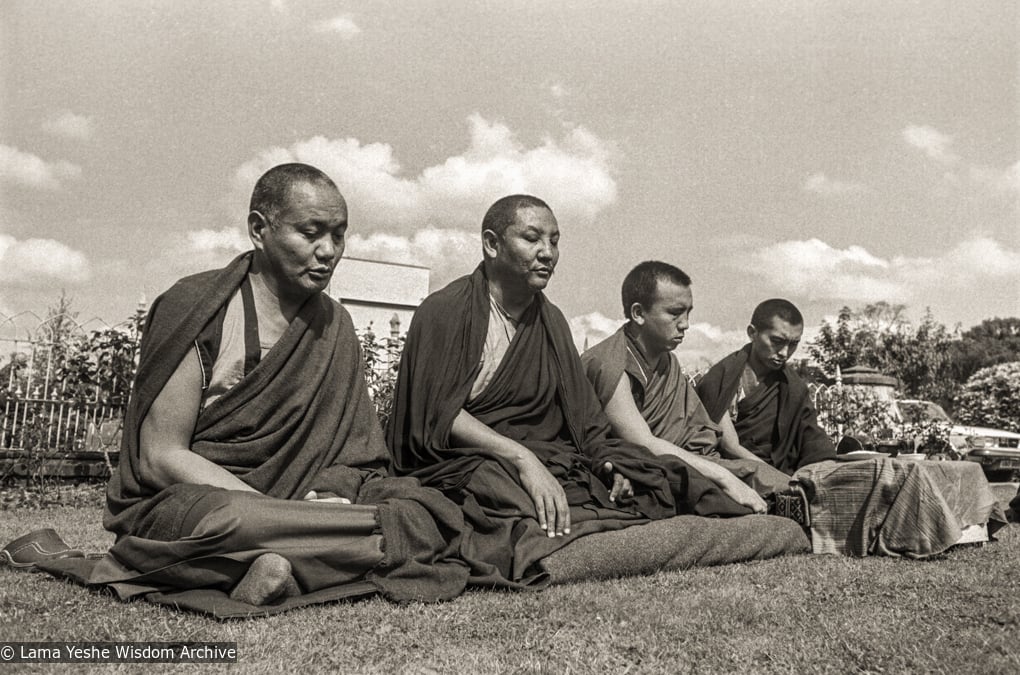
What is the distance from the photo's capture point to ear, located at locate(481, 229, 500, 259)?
207 inches

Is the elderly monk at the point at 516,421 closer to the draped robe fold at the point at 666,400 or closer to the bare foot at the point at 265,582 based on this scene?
the draped robe fold at the point at 666,400

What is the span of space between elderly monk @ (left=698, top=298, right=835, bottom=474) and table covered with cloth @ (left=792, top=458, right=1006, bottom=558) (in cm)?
125

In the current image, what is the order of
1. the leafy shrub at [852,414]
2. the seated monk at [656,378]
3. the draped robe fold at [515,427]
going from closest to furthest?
1. the draped robe fold at [515,427]
2. the seated monk at [656,378]
3. the leafy shrub at [852,414]

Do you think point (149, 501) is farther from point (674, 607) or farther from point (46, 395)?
point (46, 395)

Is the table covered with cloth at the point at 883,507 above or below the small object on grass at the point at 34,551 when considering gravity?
above

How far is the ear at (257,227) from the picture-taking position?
4168 millimetres

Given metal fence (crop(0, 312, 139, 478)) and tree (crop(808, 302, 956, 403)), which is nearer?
metal fence (crop(0, 312, 139, 478))

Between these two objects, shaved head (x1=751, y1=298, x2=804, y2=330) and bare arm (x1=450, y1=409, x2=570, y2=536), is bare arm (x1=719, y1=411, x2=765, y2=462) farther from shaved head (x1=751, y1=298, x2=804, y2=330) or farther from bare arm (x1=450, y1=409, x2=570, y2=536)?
bare arm (x1=450, y1=409, x2=570, y2=536)

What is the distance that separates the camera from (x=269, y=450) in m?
4.04

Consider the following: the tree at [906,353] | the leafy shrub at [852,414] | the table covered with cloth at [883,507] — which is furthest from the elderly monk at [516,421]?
the tree at [906,353]

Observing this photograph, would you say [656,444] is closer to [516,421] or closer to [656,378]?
[656,378]

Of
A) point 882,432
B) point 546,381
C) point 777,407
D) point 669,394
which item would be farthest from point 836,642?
point 882,432

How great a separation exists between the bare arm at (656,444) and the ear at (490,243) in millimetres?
1251

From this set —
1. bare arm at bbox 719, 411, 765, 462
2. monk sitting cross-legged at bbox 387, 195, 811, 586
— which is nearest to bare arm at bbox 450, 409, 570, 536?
monk sitting cross-legged at bbox 387, 195, 811, 586
